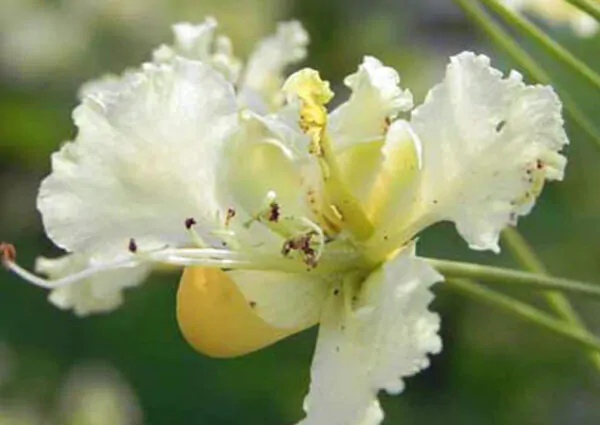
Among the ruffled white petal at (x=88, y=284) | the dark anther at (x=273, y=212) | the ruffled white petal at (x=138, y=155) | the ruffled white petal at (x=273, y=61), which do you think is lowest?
the ruffled white petal at (x=88, y=284)

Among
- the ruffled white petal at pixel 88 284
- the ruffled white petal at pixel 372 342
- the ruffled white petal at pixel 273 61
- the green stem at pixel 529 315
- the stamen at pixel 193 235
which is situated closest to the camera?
the ruffled white petal at pixel 372 342

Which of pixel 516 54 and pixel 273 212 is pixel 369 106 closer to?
pixel 273 212

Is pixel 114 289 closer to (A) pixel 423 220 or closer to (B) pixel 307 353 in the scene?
(A) pixel 423 220

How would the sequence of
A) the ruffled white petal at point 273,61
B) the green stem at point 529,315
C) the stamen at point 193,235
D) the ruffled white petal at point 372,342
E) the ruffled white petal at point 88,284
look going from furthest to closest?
the ruffled white petal at point 273,61, the ruffled white petal at point 88,284, the green stem at point 529,315, the stamen at point 193,235, the ruffled white petal at point 372,342

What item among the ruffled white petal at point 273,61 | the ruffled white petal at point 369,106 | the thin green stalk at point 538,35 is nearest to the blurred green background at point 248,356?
the ruffled white petal at point 273,61

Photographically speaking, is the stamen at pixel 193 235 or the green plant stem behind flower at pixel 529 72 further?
the green plant stem behind flower at pixel 529 72

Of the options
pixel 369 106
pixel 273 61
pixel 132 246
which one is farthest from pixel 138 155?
pixel 273 61

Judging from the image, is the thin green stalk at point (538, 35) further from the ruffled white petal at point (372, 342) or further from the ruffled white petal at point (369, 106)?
the ruffled white petal at point (372, 342)
